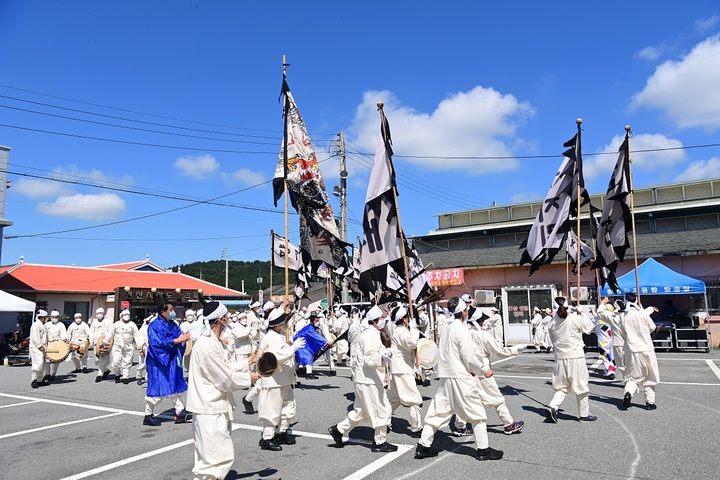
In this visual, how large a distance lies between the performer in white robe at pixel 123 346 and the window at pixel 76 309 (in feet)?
57.3

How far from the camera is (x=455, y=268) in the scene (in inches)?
994

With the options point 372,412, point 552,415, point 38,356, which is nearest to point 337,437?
point 372,412

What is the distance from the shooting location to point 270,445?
20.4ft

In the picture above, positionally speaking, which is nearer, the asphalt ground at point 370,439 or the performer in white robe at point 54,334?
the asphalt ground at point 370,439

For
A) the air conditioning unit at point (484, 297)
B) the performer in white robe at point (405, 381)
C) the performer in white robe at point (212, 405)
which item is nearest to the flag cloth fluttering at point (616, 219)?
the performer in white robe at point (405, 381)

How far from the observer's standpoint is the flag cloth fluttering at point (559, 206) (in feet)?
34.1

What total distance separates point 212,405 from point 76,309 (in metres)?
28.5

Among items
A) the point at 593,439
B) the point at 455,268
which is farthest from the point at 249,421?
the point at 455,268

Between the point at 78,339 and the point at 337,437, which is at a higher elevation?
the point at 78,339

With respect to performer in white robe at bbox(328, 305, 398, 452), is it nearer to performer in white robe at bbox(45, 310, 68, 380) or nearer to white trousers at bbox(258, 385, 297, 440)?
white trousers at bbox(258, 385, 297, 440)

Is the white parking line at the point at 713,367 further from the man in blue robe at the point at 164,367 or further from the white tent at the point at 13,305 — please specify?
the white tent at the point at 13,305

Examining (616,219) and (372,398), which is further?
(616,219)

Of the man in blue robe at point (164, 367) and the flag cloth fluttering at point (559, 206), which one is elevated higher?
the flag cloth fluttering at point (559, 206)

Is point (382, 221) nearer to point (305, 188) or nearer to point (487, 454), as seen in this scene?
point (305, 188)
